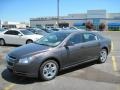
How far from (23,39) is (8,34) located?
5.26 feet

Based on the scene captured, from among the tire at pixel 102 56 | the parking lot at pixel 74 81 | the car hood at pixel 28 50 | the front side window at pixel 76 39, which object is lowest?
the parking lot at pixel 74 81

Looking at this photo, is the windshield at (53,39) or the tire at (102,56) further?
the tire at (102,56)

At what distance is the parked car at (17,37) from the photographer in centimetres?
1714

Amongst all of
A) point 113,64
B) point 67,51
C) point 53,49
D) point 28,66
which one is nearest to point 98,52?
point 113,64

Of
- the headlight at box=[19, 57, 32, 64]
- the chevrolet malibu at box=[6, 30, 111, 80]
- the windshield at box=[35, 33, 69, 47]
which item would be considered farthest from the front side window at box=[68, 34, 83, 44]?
the headlight at box=[19, 57, 32, 64]

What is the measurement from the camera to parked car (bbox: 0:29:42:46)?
17141mm

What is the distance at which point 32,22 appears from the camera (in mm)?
111188

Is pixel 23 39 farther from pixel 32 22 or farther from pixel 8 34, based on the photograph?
pixel 32 22

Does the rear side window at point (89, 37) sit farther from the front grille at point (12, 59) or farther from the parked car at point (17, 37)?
the parked car at point (17, 37)

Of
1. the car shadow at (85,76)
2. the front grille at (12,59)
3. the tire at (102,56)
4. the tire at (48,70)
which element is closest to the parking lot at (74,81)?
the car shadow at (85,76)

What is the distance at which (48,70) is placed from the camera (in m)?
7.18

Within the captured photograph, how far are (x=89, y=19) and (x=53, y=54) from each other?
306ft

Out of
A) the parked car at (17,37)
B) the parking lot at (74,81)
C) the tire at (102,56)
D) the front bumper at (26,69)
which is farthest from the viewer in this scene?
the parked car at (17,37)

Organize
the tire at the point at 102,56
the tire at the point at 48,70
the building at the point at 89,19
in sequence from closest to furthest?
the tire at the point at 48,70 → the tire at the point at 102,56 → the building at the point at 89,19
